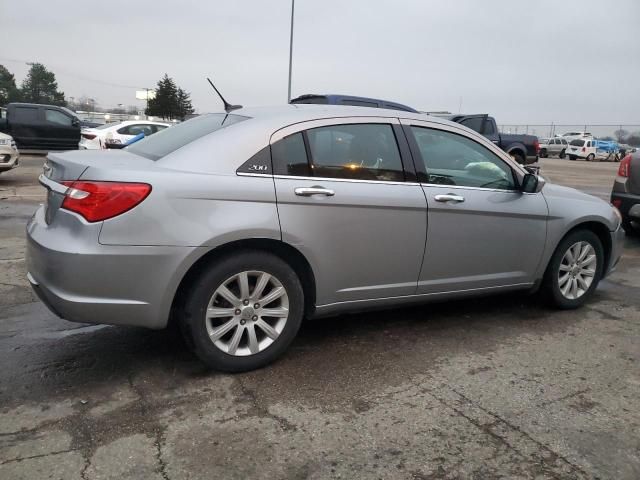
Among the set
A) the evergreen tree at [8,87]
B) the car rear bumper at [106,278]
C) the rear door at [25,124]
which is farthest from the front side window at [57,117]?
the evergreen tree at [8,87]

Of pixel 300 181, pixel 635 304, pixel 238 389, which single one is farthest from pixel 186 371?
pixel 635 304

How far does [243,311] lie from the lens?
128 inches

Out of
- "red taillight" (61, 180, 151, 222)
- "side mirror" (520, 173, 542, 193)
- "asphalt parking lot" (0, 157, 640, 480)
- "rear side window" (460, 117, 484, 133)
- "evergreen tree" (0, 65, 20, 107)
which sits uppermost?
"evergreen tree" (0, 65, 20, 107)

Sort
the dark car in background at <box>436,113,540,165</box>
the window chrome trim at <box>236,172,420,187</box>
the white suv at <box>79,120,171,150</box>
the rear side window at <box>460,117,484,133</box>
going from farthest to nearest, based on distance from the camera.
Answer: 1. the dark car in background at <box>436,113,540,165</box>
2. the rear side window at <box>460,117,484,133</box>
3. the white suv at <box>79,120,171,150</box>
4. the window chrome trim at <box>236,172,420,187</box>

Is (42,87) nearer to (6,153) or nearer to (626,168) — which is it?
(6,153)

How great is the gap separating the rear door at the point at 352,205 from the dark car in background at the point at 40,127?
16705mm

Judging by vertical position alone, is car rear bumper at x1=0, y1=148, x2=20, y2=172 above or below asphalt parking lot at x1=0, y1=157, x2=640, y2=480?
above

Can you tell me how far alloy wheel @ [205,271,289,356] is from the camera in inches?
125

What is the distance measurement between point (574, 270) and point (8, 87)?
89378 mm

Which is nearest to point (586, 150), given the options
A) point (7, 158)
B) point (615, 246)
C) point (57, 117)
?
point (57, 117)

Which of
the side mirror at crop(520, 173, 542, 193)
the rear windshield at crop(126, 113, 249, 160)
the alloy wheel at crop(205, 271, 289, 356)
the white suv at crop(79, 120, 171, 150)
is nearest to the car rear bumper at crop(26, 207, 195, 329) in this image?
the alloy wheel at crop(205, 271, 289, 356)

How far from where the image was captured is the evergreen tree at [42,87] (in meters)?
85.4

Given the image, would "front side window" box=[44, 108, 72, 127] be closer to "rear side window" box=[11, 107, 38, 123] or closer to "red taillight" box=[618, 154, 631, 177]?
"rear side window" box=[11, 107, 38, 123]

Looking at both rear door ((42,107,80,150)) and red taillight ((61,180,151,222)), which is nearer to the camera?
red taillight ((61,180,151,222))
